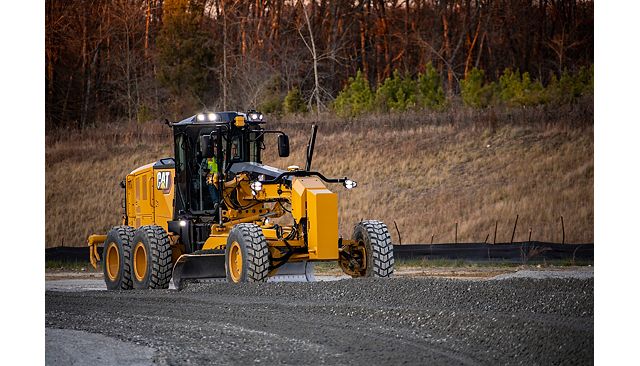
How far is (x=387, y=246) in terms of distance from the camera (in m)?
14.1

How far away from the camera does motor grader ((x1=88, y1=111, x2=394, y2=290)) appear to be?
1362 centimetres

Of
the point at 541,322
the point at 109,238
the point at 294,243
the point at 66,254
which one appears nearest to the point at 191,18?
the point at 66,254

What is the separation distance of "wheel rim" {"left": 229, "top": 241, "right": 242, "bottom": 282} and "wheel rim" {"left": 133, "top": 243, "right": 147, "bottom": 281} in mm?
2023

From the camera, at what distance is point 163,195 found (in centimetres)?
1667

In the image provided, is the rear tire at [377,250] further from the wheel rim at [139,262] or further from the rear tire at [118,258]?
Result: the rear tire at [118,258]

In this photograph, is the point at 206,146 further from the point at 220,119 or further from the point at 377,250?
the point at 377,250

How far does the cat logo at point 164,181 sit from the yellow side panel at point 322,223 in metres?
3.35

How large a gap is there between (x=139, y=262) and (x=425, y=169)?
12.4 meters

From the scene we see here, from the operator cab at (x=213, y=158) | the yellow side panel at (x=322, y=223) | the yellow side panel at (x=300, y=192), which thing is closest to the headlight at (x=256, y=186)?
the operator cab at (x=213, y=158)

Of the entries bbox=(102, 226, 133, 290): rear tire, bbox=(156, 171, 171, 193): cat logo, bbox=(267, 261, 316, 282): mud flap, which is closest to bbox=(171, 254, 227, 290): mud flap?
bbox=(267, 261, 316, 282): mud flap

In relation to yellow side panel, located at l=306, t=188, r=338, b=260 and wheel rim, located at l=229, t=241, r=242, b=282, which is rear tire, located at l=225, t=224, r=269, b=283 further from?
yellow side panel, located at l=306, t=188, r=338, b=260

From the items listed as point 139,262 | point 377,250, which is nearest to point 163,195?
point 139,262

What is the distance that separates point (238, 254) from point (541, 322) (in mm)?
4187
